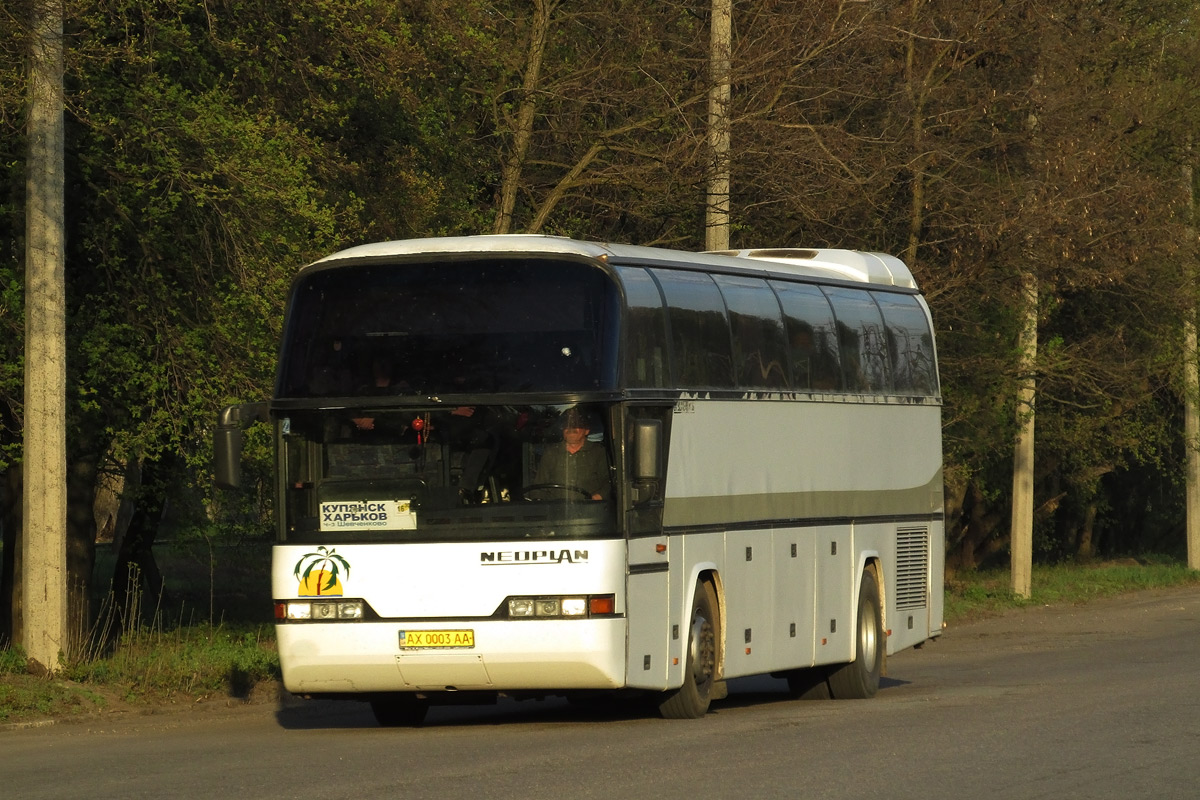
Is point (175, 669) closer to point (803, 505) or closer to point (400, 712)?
point (400, 712)

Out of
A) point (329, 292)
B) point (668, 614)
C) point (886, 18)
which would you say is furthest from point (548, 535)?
point (886, 18)

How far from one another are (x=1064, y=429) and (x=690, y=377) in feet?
83.8

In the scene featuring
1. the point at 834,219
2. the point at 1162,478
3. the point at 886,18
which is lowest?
the point at 1162,478

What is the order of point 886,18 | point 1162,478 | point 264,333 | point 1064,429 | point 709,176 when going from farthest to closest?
1. point 1162,478
2. point 1064,429
3. point 886,18
4. point 709,176
5. point 264,333

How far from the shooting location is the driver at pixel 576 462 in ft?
43.3

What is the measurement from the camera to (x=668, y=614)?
13.9 meters

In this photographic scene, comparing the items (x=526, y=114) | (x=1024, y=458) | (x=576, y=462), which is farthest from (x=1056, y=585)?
(x=576, y=462)

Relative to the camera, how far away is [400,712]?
48.8 ft

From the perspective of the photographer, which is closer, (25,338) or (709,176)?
(25,338)

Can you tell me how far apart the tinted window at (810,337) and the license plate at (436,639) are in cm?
441

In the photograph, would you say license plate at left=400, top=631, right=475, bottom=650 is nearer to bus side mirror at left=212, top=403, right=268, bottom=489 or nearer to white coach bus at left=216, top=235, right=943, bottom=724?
white coach bus at left=216, top=235, right=943, bottom=724

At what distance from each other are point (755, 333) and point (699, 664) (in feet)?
9.23

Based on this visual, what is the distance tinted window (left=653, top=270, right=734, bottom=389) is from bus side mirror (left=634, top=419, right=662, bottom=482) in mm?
1054

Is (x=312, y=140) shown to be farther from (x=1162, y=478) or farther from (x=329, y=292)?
(x=1162, y=478)
